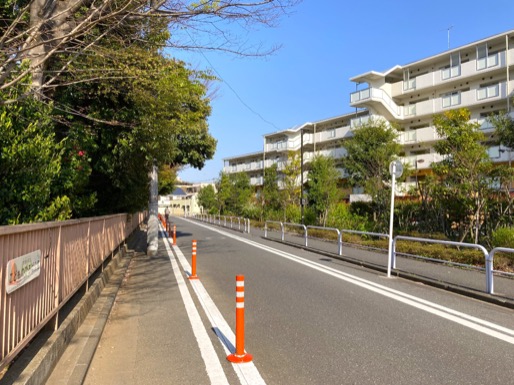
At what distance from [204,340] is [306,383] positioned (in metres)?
1.85

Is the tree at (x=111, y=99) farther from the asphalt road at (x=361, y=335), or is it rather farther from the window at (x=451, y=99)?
the window at (x=451, y=99)

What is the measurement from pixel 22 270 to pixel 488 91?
3164cm

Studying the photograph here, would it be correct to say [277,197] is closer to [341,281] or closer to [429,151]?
[429,151]

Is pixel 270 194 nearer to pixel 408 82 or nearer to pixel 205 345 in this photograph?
pixel 408 82

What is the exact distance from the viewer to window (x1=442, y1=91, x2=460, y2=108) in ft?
101

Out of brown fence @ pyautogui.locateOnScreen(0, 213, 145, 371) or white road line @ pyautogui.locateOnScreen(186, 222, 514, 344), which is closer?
brown fence @ pyautogui.locateOnScreen(0, 213, 145, 371)

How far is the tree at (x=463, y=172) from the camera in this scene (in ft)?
46.7

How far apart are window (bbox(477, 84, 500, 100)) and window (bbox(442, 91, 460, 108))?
1624 mm

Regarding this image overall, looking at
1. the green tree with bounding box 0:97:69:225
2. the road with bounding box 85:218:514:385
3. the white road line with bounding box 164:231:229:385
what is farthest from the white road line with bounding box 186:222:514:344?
the green tree with bounding box 0:97:69:225

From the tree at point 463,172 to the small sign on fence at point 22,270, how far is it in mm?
13504

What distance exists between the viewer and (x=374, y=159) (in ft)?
74.4

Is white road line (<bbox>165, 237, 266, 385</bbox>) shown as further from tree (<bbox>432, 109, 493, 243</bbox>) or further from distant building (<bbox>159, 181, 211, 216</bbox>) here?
distant building (<bbox>159, 181, 211, 216</bbox>)

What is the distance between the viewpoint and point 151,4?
5.72m

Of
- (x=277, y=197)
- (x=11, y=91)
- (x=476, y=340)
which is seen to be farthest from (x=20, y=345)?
(x=277, y=197)
